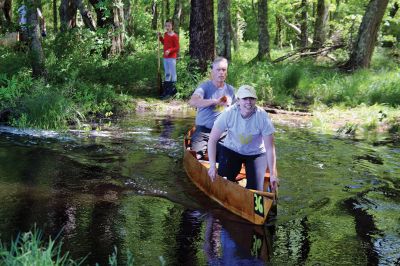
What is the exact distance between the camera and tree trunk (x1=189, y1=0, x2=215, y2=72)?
17.5m

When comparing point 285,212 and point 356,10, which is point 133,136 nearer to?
point 285,212

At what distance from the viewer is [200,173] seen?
839cm

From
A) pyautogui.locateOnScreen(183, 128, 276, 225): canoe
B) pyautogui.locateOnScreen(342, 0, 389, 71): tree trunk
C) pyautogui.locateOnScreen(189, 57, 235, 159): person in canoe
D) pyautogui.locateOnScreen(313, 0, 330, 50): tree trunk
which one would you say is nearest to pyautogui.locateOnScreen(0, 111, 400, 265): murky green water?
pyautogui.locateOnScreen(183, 128, 276, 225): canoe

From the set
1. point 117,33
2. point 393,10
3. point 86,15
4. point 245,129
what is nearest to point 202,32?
point 117,33

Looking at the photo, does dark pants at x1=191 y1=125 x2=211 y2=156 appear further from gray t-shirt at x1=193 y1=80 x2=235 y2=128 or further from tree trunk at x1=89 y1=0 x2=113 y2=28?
tree trunk at x1=89 y1=0 x2=113 y2=28

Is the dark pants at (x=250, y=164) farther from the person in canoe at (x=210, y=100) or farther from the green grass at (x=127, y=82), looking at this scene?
the green grass at (x=127, y=82)

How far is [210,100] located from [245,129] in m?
1.36

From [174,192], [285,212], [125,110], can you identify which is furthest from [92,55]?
[285,212]

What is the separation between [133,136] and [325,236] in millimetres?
6832

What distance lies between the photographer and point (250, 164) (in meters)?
7.20

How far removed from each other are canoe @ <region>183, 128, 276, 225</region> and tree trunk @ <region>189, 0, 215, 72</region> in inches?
369

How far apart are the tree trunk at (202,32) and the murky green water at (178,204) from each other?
6236 mm

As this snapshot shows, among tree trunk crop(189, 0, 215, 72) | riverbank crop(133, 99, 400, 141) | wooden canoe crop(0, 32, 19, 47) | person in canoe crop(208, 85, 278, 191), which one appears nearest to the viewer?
person in canoe crop(208, 85, 278, 191)

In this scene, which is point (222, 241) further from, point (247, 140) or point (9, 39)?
point (9, 39)
